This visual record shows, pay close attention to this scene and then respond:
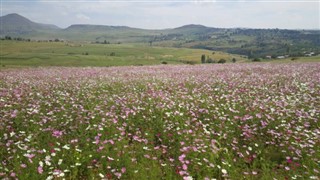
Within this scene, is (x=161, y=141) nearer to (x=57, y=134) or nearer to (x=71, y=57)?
(x=57, y=134)

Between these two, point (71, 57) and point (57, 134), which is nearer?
point (57, 134)

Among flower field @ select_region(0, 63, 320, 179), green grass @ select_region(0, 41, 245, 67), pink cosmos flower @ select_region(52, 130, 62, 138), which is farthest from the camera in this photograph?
green grass @ select_region(0, 41, 245, 67)

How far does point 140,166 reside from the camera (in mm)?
5801

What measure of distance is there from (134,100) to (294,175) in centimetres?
651

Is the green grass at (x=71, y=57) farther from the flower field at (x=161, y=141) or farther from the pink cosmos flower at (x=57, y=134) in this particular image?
the pink cosmos flower at (x=57, y=134)

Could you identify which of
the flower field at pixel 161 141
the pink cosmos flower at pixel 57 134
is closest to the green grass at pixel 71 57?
the flower field at pixel 161 141

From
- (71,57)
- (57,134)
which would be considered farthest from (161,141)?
(71,57)

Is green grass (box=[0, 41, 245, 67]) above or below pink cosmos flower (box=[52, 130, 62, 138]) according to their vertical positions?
below

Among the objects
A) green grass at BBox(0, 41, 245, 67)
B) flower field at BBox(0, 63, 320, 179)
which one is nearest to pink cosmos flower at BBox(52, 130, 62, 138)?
flower field at BBox(0, 63, 320, 179)

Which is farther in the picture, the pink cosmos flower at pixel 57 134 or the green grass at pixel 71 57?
the green grass at pixel 71 57

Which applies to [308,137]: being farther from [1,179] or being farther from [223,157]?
[1,179]

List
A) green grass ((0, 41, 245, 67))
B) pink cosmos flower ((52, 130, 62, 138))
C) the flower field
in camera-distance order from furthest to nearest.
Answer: green grass ((0, 41, 245, 67)) → pink cosmos flower ((52, 130, 62, 138)) → the flower field

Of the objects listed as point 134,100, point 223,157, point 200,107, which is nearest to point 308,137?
point 223,157

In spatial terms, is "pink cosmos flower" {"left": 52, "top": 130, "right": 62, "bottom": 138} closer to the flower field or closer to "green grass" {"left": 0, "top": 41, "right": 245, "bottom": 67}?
the flower field
